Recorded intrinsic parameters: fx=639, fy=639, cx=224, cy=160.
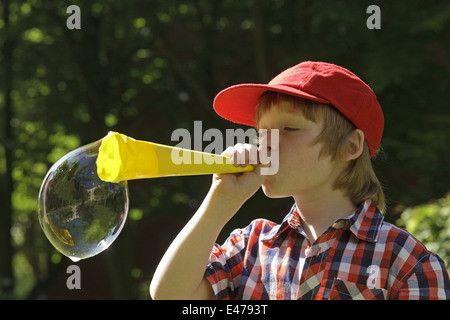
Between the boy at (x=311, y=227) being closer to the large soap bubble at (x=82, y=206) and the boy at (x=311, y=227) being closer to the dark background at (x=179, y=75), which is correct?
the large soap bubble at (x=82, y=206)

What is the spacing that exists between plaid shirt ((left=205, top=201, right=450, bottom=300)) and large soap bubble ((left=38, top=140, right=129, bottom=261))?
457 millimetres

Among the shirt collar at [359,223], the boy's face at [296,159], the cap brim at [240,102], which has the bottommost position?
the shirt collar at [359,223]

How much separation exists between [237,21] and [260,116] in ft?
30.7

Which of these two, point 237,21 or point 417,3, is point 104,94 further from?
point 417,3

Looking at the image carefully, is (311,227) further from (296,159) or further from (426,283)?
(426,283)

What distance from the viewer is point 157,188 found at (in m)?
12.5

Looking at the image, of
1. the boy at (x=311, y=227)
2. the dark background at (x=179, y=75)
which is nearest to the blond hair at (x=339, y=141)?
the boy at (x=311, y=227)

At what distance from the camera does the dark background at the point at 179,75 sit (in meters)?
8.98

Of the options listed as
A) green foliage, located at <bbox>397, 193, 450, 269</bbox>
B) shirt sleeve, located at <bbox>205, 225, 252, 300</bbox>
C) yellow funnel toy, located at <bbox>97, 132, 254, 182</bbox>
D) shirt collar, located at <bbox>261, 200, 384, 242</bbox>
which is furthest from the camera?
green foliage, located at <bbox>397, 193, 450, 269</bbox>

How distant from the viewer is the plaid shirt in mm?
2068

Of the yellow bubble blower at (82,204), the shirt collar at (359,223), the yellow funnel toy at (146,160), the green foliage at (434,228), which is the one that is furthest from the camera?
the green foliage at (434,228)

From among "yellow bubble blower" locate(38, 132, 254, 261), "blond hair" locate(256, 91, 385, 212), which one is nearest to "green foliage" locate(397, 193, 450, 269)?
"blond hair" locate(256, 91, 385, 212)

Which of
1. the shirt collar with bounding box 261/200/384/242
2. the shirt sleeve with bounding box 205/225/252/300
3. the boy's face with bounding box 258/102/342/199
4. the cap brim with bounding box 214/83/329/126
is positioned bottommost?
the shirt sleeve with bounding box 205/225/252/300

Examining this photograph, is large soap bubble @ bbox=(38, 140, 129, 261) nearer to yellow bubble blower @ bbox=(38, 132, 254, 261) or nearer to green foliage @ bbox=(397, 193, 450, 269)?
yellow bubble blower @ bbox=(38, 132, 254, 261)
